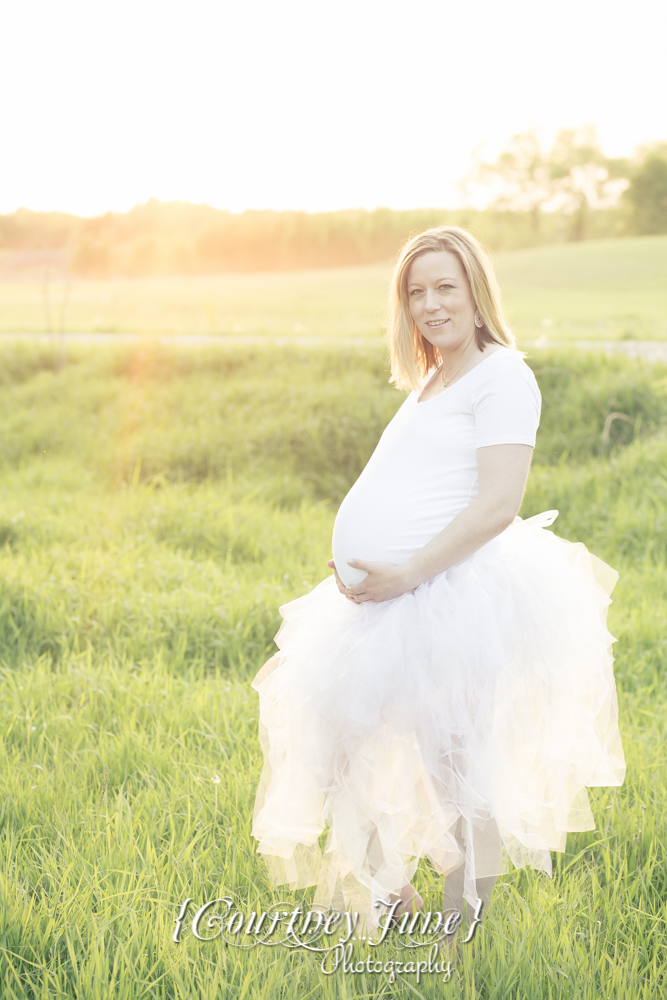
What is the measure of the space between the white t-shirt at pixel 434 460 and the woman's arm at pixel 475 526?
5cm

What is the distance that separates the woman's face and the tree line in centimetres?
3639

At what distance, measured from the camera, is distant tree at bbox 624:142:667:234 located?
51.2 meters

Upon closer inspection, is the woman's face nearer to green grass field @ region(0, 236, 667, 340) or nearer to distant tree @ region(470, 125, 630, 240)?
green grass field @ region(0, 236, 667, 340)

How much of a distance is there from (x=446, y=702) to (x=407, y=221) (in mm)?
56444

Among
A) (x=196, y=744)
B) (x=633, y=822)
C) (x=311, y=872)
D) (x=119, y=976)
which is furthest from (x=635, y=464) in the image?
(x=119, y=976)

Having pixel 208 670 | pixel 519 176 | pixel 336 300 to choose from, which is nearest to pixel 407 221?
pixel 519 176

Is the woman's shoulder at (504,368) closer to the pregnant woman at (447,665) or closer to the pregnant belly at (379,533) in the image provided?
the pregnant woman at (447,665)

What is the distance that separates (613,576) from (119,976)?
2016 mm

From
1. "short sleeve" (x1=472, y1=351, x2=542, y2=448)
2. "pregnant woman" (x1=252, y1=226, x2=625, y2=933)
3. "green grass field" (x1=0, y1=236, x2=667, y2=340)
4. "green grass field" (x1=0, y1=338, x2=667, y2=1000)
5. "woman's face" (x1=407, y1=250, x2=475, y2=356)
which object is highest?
"green grass field" (x1=0, y1=236, x2=667, y2=340)

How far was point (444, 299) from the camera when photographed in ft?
7.09

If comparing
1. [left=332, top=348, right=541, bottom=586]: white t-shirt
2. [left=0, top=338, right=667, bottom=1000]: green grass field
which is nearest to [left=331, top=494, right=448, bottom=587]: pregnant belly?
[left=332, top=348, right=541, bottom=586]: white t-shirt

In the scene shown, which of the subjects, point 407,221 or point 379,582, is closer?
point 379,582

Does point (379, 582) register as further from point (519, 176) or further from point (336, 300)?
point (519, 176)

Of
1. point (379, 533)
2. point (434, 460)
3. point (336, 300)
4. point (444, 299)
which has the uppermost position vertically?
point (336, 300)
